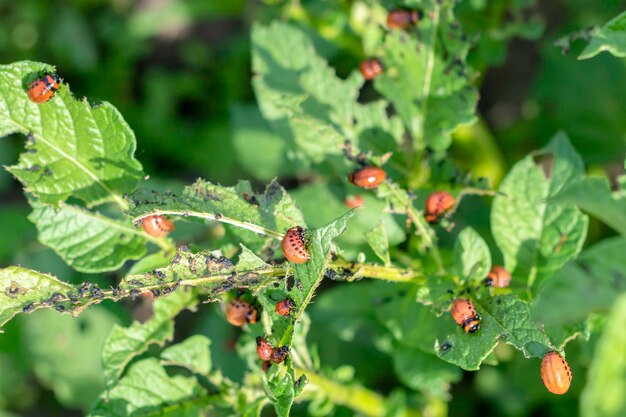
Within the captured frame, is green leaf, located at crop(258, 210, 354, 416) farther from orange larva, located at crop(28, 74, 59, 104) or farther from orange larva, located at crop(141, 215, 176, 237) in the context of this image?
orange larva, located at crop(28, 74, 59, 104)

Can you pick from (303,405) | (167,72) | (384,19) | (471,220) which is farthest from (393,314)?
(167,72)

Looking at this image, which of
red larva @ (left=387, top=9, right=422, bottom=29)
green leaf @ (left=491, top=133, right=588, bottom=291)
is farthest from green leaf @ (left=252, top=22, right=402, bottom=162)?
green leaf @ (left=491, top=133, right=588, bottom=291)

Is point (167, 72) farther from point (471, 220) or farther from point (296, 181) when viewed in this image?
point (471, 220)

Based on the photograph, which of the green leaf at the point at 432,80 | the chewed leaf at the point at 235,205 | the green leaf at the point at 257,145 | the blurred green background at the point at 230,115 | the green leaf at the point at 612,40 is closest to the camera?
the green leaf at the point at 612,40

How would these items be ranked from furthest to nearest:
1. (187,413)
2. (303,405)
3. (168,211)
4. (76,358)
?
(76,358)
(303,405)
(187,413)
(168,211)

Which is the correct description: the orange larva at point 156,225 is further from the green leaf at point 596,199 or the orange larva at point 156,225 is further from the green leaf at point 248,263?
the green leaf at point 596,199

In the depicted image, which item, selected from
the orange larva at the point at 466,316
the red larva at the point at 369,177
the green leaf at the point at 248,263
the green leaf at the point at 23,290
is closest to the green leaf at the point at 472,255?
the orange larva at the point at 466,316

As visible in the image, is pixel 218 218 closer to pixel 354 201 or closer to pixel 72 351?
pixel 354 201
